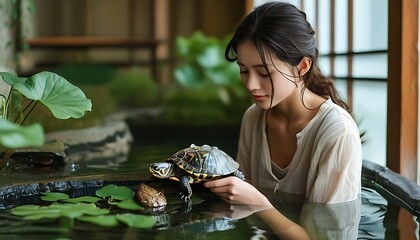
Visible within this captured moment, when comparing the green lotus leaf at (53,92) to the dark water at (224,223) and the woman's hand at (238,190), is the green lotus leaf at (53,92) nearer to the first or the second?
the dark water at (224,223)

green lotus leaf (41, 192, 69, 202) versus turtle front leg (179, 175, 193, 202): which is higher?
turtle front leg (179, 175, 193, 202)

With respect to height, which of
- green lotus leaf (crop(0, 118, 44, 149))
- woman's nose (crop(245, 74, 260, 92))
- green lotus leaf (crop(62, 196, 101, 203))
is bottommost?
green lotus leaf (crop(62, 196, 101, 203))

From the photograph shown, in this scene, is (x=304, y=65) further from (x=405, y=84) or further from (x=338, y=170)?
(x=405, y=84)

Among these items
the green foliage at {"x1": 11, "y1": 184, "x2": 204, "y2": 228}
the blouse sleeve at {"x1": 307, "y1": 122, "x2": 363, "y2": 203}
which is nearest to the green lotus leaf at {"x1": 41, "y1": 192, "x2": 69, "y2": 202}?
the green foliage at {"x1": 11, "y1": 184, "x2": 204, "y2": 228}

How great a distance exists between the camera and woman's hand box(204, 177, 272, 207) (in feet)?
9.53

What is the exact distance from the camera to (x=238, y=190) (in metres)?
2.91

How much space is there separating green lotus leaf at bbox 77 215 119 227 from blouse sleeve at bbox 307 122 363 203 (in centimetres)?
90

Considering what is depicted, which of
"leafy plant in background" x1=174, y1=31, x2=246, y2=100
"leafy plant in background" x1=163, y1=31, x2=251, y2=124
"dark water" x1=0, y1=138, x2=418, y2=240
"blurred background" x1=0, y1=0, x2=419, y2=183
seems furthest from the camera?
"leafy plant in background" x1=174, y1=31, x2=246, y2=100

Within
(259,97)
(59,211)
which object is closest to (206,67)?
(259,97)

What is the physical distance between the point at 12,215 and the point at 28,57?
7397 mm

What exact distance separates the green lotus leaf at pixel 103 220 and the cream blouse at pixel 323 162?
0.90m

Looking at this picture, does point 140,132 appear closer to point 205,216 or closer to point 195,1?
point 195,1

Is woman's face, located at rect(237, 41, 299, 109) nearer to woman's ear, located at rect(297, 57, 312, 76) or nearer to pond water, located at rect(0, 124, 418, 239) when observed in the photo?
woman's ear, located at rect(297, 57, 312, 76)

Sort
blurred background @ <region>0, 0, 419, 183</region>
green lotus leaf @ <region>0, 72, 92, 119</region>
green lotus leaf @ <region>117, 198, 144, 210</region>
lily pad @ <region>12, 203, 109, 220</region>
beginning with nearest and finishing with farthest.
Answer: lily pad @ <region>12, 203, 109, 220</region> < green lotus leaf @ <region>117, 198, 144, 210</region> < green lotus leaf @ <region>0, 72, 92, 119</region> < blurred background @ <region>0, 0, 419, 183</region>
